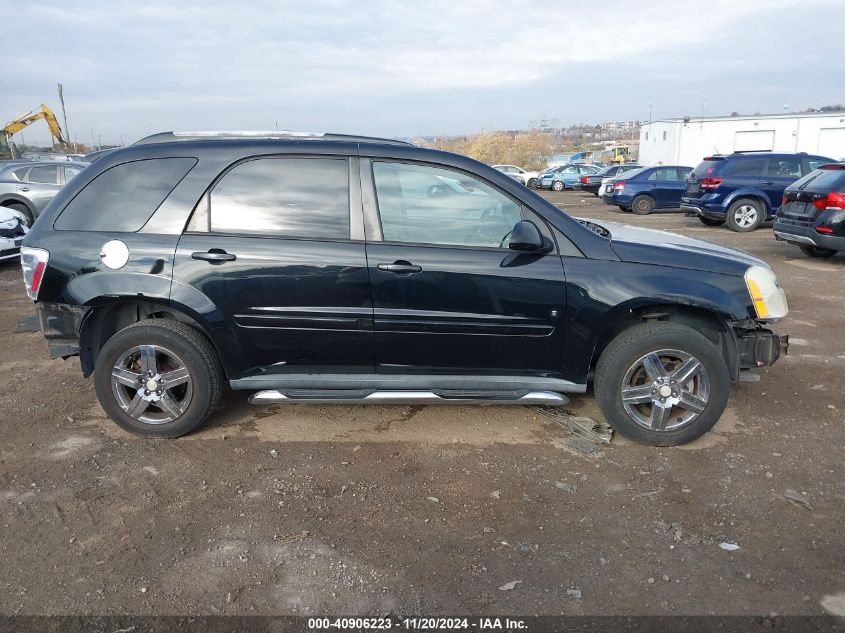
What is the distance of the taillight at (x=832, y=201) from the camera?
9156 millimetres

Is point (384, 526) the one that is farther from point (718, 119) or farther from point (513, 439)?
point (718, 119)

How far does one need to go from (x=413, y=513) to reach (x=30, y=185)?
12380 mm

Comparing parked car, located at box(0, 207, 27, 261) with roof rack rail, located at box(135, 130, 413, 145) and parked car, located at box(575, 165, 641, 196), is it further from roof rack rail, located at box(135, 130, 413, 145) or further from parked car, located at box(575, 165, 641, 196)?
parked car, located at box(575, 165, 641, 196)

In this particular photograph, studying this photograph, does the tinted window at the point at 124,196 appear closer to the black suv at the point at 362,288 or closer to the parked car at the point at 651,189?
the black suv at the point at 362,288

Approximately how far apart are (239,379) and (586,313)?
2115mm

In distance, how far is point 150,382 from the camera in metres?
3.94

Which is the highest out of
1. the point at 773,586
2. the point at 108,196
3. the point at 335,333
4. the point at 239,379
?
the point at 108,196

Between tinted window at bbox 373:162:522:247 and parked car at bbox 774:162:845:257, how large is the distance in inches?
297

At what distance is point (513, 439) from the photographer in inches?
161

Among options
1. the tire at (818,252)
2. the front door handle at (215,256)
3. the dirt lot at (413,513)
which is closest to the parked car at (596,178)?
the tire at (818,252)

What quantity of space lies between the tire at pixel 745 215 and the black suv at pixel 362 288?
37.3 ft

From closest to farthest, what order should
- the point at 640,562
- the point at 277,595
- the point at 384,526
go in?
the point at 277,595
the point at 640,562
the point at 384,526

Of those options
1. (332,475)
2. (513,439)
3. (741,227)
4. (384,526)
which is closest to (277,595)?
(384,526)

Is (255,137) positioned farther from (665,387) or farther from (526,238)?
(665,387)
